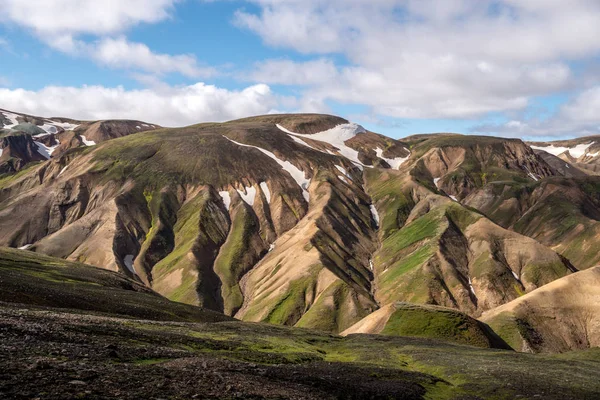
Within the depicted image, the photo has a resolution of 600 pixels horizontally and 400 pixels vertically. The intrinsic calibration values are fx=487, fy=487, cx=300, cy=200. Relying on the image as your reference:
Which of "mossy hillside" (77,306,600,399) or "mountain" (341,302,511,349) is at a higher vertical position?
"mossy hillside" (77,306,600,399)

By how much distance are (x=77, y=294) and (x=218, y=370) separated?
58.1 metres

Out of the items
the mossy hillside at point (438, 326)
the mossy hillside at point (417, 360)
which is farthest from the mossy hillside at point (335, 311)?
the mossy hillside at point (417, 360)

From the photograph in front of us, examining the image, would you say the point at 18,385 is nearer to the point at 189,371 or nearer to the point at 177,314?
the point at 189,371

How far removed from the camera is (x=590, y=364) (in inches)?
3305

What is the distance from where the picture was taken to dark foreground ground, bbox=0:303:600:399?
28453 mm

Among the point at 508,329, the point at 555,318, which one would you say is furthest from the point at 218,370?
the point at 555,318

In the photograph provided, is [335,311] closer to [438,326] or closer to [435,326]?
[435,326]

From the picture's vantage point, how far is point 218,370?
39375 mm

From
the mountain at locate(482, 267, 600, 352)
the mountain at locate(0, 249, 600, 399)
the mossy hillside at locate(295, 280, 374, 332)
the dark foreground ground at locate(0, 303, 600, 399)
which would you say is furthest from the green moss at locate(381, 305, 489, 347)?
the mossy hillside at locate(295, 280, 374, 332)

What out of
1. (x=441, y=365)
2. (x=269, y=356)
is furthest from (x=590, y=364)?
(x=269, y=356)

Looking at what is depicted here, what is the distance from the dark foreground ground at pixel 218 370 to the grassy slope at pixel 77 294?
617 inches

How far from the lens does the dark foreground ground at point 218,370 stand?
2845 centimetres

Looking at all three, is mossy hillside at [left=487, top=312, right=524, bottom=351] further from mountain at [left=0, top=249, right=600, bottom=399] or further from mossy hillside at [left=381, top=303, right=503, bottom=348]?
mountain at [left=0, top=249, right=600, bottom=399]

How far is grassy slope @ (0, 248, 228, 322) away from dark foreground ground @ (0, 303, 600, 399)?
15.7m
